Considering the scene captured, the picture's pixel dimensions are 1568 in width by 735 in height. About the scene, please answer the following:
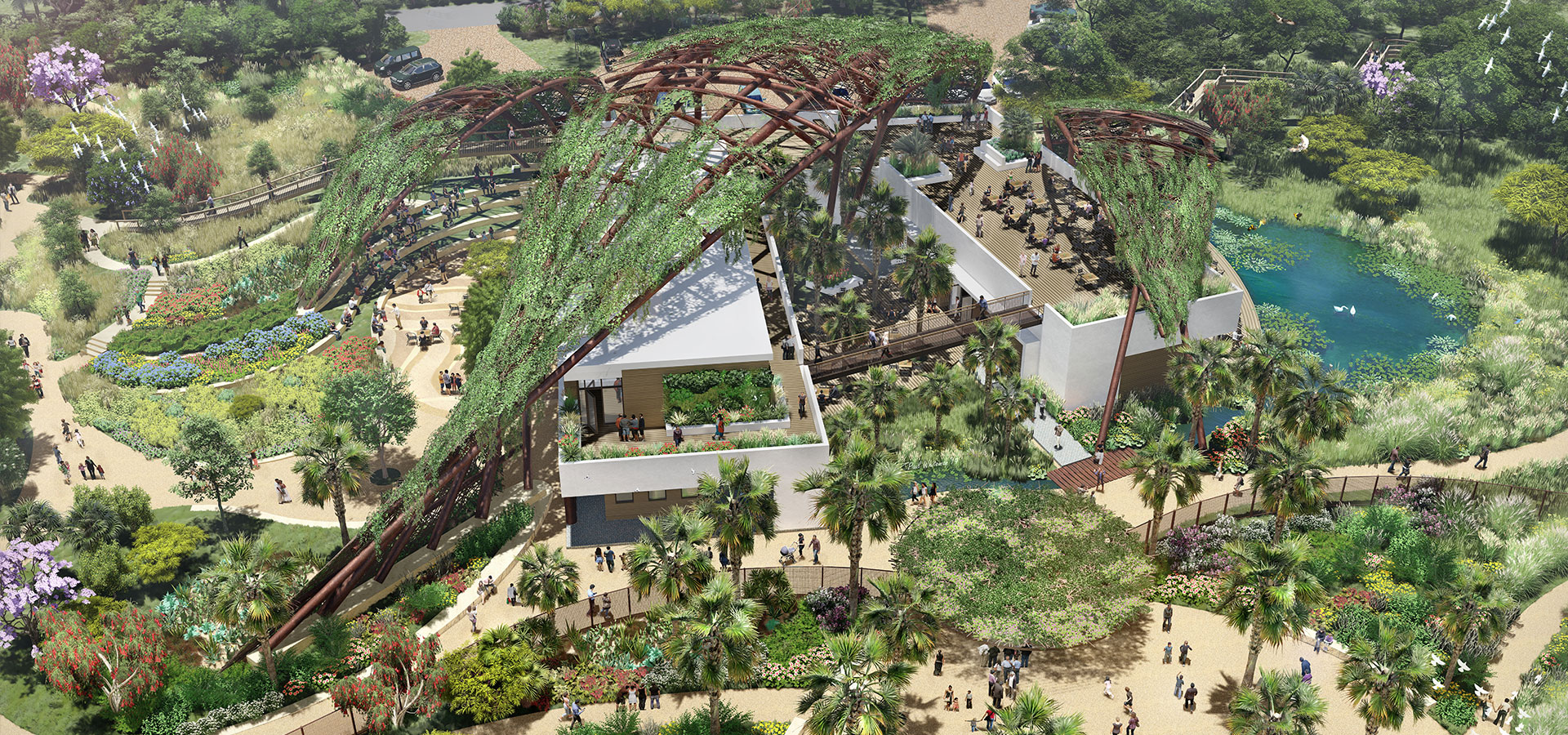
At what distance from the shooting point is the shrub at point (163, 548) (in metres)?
47.1

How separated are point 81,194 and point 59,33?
29613 mm

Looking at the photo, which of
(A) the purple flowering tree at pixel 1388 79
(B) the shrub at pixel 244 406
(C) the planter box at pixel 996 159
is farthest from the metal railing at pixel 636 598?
(A) the purple flowering tree at pixel 1388 79

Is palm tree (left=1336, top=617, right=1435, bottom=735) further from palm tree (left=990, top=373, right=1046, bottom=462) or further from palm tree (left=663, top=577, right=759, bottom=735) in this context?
palm tree (left=990, top=373, right=1046, bottom=462)

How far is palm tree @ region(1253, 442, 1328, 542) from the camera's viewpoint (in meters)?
41.7

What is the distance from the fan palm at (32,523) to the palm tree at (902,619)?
115ft

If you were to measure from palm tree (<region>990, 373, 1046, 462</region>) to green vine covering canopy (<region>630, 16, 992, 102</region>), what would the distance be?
18731 millimetres

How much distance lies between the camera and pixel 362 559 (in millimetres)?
43750

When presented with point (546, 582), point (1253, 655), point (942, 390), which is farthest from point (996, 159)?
point (546, 582)

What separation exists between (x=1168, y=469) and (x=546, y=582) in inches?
905

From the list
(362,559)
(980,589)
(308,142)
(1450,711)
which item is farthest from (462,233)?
(1450,711)

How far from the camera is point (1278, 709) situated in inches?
1315

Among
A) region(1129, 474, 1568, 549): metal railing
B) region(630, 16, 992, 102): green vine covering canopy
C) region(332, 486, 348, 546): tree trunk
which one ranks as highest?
region(630, 16, 992, 102): green vine covering canopy

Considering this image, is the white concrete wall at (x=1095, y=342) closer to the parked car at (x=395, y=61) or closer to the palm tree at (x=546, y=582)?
the palm tree at (x=546, y=582)

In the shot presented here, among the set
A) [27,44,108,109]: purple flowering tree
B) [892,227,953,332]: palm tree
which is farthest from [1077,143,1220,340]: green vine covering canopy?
[27,44,108,109]: purple flowering tree
